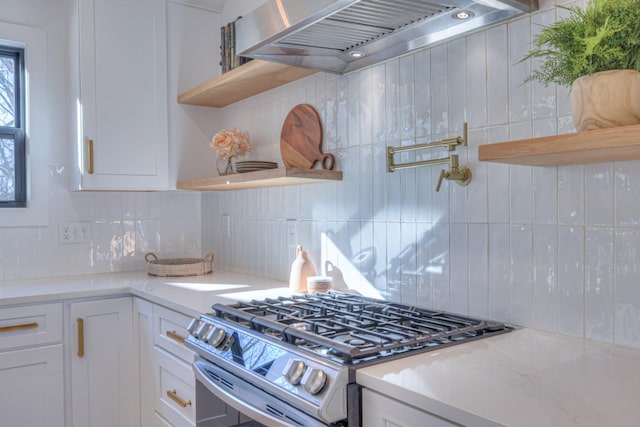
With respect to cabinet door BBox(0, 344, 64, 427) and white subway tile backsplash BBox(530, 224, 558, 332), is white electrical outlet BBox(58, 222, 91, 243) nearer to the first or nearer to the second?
cabinet door BBox(0, 344, 64, 427)

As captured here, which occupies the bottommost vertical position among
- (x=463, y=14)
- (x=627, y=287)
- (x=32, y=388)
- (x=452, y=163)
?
(x=32, y=388)

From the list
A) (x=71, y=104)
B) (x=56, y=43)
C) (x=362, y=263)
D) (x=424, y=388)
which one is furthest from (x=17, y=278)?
(x=424, y=388)

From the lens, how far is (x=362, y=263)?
2.06 m

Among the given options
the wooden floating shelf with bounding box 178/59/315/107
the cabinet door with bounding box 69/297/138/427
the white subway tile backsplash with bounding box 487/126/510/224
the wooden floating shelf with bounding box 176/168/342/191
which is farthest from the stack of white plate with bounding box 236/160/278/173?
the white subway tile backsplash with bounding box 487/126/510/224

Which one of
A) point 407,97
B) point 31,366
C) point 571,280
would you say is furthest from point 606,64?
point 31,366

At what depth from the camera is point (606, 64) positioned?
3.66ft

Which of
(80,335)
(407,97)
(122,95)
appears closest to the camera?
(407,97)

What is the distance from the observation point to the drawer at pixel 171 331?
1960 mm

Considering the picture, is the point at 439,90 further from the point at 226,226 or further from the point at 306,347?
the point at 226,226

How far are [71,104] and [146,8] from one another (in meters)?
0.64

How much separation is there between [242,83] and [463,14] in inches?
48.3

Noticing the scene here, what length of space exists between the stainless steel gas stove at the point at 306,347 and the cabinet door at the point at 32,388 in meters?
0.90

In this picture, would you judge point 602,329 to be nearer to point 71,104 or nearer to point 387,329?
point 387,329

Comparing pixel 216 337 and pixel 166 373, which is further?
pixel 166 373
